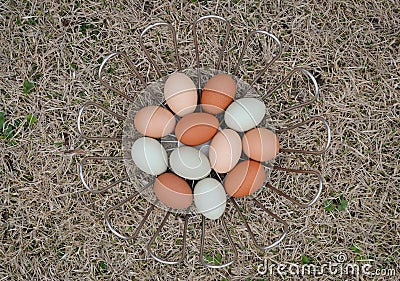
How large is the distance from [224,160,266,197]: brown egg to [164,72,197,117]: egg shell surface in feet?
0.53

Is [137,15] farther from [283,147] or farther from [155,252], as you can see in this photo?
[155,252]

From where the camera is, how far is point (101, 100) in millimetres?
1265

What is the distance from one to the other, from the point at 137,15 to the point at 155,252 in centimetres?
60

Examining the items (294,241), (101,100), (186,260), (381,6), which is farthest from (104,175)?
(381,6)

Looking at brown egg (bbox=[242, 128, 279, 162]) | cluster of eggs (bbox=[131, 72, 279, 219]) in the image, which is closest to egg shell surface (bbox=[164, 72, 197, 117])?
cluster of eggs (bbox=[131, 72, 279, 219])

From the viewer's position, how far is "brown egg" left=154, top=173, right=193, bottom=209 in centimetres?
103

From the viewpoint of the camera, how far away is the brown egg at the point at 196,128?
3.31 ft

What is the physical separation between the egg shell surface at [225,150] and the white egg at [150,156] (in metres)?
0.10

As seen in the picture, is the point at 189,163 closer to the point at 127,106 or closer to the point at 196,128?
the point at 196,128

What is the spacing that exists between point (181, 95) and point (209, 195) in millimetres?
217

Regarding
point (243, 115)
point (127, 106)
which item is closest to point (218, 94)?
point (243, 115)

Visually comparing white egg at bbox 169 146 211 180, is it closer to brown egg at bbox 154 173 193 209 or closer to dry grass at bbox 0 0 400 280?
brown egg at bbox 154 173 193 209

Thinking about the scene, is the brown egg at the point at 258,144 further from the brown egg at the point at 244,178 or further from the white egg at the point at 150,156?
the white egg at the point at 150,156

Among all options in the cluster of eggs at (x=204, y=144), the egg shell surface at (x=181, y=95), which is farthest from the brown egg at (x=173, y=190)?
the egg shell surface at (x=181, y=95)
